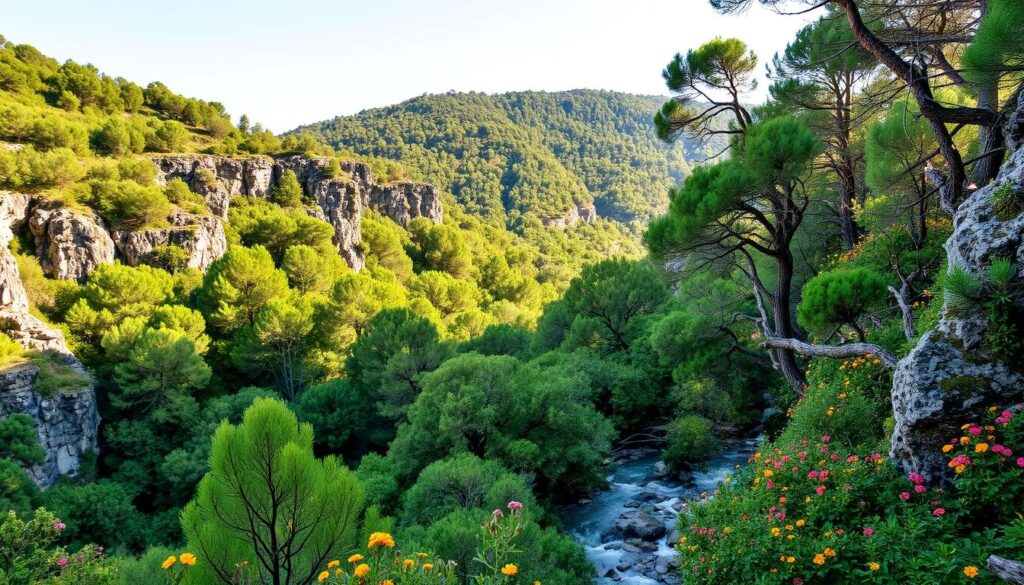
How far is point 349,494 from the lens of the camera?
3473 millimetres

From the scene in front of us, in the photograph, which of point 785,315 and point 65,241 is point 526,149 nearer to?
point 65,241

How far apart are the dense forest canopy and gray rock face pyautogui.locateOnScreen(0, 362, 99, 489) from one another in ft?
0.79

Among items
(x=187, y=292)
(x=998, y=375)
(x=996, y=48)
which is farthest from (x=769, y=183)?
(x=187, y=292)

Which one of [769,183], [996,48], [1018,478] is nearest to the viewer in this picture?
[1018,478]

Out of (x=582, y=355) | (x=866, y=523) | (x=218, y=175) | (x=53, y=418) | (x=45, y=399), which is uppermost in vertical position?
(x=218, y=175)

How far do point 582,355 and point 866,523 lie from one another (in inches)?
623

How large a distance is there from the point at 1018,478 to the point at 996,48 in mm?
3793

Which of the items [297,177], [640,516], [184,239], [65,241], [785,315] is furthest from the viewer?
[297,177]

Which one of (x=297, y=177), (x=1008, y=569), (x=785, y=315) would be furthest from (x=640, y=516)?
(x=297, y=177)

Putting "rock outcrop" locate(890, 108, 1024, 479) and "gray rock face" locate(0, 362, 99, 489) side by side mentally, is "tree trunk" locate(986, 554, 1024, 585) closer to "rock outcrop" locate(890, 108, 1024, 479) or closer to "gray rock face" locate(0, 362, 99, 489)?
"rock outcrop" locate(890, 108, 1024, 479)

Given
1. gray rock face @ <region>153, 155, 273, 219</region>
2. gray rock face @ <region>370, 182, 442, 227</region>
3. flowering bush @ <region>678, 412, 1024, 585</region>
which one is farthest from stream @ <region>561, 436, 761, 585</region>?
gray rock face @ <region>370, 182, 442, 227</region>

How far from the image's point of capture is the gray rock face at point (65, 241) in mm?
25719

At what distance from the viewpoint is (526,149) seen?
344 ft

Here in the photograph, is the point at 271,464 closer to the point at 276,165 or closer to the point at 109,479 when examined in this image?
the point at 109,479
